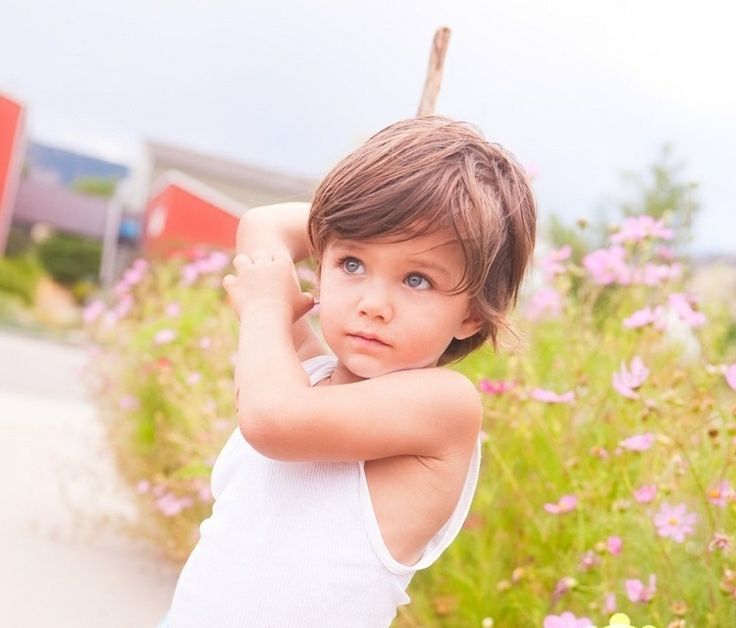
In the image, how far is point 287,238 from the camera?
4.00ft

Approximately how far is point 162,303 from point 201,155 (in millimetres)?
22482

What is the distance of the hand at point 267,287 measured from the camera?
1059mm

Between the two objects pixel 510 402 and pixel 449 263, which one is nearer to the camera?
pixel 449 263

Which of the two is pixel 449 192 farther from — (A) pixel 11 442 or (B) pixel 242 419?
(A) pixel 11 442

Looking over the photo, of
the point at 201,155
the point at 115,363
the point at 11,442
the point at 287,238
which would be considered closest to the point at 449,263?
the point at 287,238

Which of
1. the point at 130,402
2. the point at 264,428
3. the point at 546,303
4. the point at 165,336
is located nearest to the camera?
the point at 264,428

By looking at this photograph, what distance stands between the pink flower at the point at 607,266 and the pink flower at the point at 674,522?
0.82m

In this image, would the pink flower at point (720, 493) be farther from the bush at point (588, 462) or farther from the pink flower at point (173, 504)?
the pink flower at point (173, 504)

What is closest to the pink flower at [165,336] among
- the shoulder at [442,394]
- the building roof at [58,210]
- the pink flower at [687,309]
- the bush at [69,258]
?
the pink flower at [687,309]

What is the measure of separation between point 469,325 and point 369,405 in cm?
18

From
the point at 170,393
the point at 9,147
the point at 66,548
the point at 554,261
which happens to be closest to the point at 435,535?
the point at 554,261

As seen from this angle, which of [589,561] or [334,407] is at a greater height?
[334,407]

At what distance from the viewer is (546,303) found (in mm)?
2578

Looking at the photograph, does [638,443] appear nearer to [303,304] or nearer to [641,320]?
[641,320]
